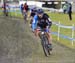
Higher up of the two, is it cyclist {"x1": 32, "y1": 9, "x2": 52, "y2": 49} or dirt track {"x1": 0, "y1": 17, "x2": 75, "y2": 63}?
cyclist {"x1": 32, "y1": 9, "x2": 52, "y2": 49}

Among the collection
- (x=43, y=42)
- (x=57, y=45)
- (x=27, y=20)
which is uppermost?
(x=43, y=42)

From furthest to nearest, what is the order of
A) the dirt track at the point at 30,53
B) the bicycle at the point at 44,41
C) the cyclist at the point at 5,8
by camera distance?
1. the cyclist at the point at 5,8
2. the bicycle at the point at 44,41
3. the dirt track at the point at 30,53

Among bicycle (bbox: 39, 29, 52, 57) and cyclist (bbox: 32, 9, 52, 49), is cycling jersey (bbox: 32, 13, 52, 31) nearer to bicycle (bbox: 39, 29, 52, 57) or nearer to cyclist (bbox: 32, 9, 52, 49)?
cyclist (bbox: 32, 9, 52, 49)

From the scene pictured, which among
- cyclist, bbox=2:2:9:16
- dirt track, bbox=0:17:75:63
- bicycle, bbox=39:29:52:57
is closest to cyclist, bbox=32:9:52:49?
bicycle, bbox=39:29:52:57

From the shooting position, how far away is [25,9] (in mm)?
36406

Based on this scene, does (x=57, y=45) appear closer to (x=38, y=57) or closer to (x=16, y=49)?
(x=16, y=49)

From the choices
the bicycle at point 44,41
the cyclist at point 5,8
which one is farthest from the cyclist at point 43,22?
the cyclist at point 5,8

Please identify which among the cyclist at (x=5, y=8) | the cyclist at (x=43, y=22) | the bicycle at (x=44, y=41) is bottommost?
the cyclist at (x=5, y=8)

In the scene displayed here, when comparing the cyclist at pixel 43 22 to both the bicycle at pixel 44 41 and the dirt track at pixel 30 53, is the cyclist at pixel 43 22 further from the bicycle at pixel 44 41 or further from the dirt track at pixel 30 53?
the dirt track at pixel 30 53

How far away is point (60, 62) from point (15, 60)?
1623 mm

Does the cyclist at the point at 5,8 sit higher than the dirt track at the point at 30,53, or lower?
lower

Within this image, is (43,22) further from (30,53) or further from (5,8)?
(5,8)

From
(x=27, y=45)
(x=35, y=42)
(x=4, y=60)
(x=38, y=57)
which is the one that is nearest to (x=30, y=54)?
(x=38, y=57)

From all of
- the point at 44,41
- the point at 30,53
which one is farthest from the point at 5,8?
the point at 44,41
